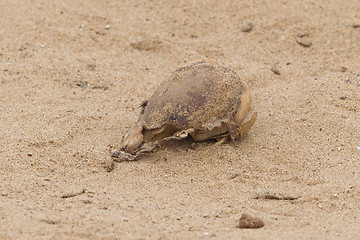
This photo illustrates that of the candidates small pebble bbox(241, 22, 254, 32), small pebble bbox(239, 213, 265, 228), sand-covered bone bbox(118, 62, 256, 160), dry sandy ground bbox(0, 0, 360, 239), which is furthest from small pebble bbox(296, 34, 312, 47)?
small pebble bbox(239, 213, 265, 228)

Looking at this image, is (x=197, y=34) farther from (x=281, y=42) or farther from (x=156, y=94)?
(x=156, y=94)

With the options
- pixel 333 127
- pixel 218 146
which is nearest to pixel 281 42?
pixel 333 127

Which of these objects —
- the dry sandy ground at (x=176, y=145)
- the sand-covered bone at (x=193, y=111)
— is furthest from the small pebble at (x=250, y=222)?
the sand-covered bone at (x=193, y=111)

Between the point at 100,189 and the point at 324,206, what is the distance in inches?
68.2

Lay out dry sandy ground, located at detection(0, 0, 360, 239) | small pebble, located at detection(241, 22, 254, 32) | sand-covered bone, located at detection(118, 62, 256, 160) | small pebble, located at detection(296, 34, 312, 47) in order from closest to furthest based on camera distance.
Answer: dry sandy ground, located at detection(0, 0, 360, 239)
sand-covered bone, located at detection(118, 62, 256, 160)
small pebble, located at detection(296, 34, 312, 47)
small pebble, located at detection(241, 22, 254, 32)

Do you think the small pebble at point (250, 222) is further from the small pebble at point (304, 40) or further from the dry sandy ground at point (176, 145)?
the small pebble at point (304, 40)

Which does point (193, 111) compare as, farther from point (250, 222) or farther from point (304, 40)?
point (304, 40)

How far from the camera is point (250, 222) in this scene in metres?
3.48

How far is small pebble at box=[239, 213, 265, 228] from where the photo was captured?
3482 mm

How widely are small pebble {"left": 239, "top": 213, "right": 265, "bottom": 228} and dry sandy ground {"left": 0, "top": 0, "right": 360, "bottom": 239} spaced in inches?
2.2

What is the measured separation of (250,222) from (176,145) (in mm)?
1395

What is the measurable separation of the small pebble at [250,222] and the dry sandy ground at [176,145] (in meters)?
0.06

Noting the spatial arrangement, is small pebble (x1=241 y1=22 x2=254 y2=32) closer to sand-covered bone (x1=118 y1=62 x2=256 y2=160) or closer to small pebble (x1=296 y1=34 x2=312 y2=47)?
small pebble (x1=296 y1=34 x2=312 y2=47)

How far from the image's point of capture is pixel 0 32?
22.9 ft
